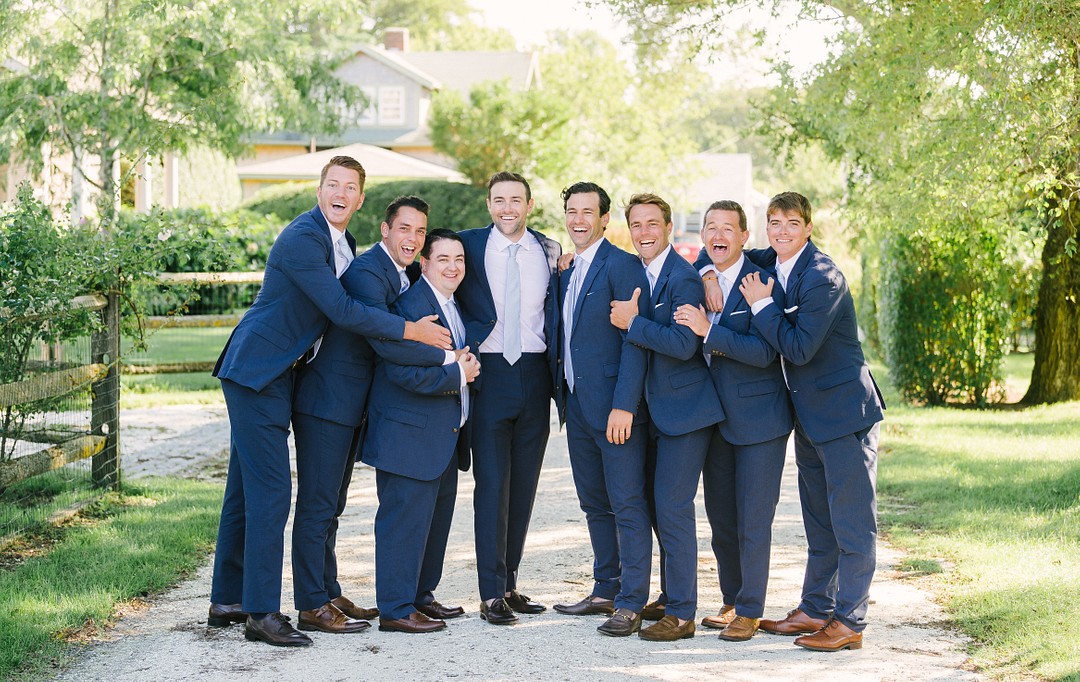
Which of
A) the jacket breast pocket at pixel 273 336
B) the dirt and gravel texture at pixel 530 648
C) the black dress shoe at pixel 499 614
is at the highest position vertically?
the jacket breast pocket at pixel 273 336

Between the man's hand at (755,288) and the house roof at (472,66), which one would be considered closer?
the man's hand at (755,288)

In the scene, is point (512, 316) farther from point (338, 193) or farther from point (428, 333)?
point (338, 193)

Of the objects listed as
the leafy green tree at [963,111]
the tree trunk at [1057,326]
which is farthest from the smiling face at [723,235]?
the tree trunk at [1057,326]

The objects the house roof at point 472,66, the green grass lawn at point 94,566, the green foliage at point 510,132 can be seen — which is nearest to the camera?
the green grass lawn at point 94,566

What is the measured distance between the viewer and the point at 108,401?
28.3 ft

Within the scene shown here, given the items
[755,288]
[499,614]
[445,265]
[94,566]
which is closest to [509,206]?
[445,265]

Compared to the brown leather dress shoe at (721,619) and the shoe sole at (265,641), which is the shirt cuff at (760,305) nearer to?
the brown leather dress shoe at (721,619)

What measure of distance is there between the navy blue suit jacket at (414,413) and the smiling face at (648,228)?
3.34 feet

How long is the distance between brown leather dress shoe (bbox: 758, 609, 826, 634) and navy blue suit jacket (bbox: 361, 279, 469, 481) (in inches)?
66.9

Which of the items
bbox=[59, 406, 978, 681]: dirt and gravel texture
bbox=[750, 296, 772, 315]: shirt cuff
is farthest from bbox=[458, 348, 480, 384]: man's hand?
bbox=[750, 296, 772, 315]: shirt cuff

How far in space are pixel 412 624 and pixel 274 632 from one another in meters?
0.64

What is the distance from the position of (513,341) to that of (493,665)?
5.23ft

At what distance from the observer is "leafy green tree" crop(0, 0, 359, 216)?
14367 millimetres

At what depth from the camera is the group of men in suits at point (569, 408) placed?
5461mm
